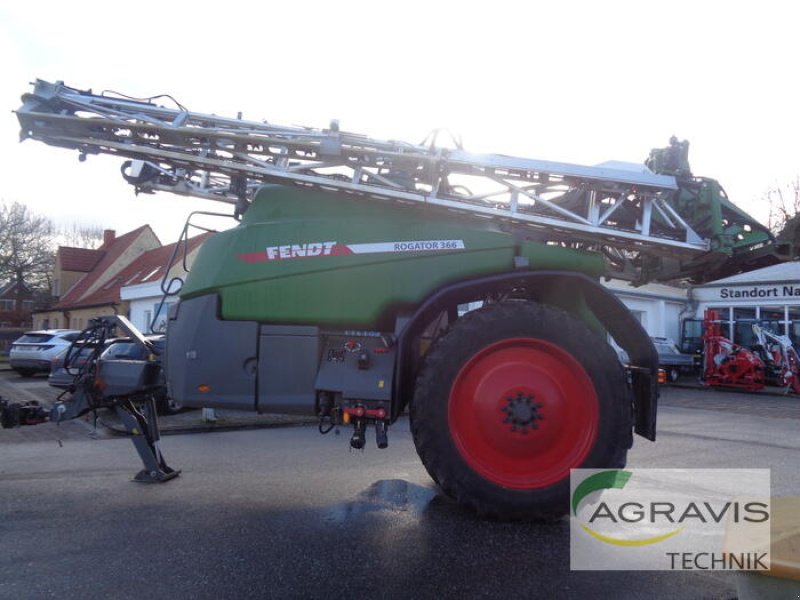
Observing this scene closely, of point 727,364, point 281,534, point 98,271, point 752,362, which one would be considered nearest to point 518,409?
point 281,534

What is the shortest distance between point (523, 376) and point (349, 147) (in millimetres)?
2283

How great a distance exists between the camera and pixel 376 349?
4.65 metres

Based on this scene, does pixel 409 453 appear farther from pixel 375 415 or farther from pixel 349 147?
pixel 349 147

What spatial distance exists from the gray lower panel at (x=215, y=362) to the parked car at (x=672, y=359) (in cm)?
2228

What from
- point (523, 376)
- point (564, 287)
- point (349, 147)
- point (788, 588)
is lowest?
point (788, 588)

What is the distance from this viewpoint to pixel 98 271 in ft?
131

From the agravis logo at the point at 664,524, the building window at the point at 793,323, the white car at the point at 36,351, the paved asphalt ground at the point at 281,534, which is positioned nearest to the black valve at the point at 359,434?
the paved asphalt ground at the point at 281,534

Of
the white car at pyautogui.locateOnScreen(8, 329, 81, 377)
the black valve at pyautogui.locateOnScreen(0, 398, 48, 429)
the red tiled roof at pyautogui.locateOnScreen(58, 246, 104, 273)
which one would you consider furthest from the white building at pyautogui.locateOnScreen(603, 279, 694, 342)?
the red tiled roof at pyautogui.locateOnScreen(58, 246, 104, 273)

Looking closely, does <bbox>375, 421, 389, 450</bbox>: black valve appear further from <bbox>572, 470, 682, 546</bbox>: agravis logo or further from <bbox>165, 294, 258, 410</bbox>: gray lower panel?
<bbox>572, 470, 682, 546</bbox>: agravis logo

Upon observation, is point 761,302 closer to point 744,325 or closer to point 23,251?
point 744,325

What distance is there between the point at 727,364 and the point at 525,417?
776 inches

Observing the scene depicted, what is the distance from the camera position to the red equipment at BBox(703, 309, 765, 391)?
20453mm

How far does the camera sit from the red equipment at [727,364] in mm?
20453

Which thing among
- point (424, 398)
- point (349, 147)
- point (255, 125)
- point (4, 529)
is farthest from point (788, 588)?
point (4, 529)
